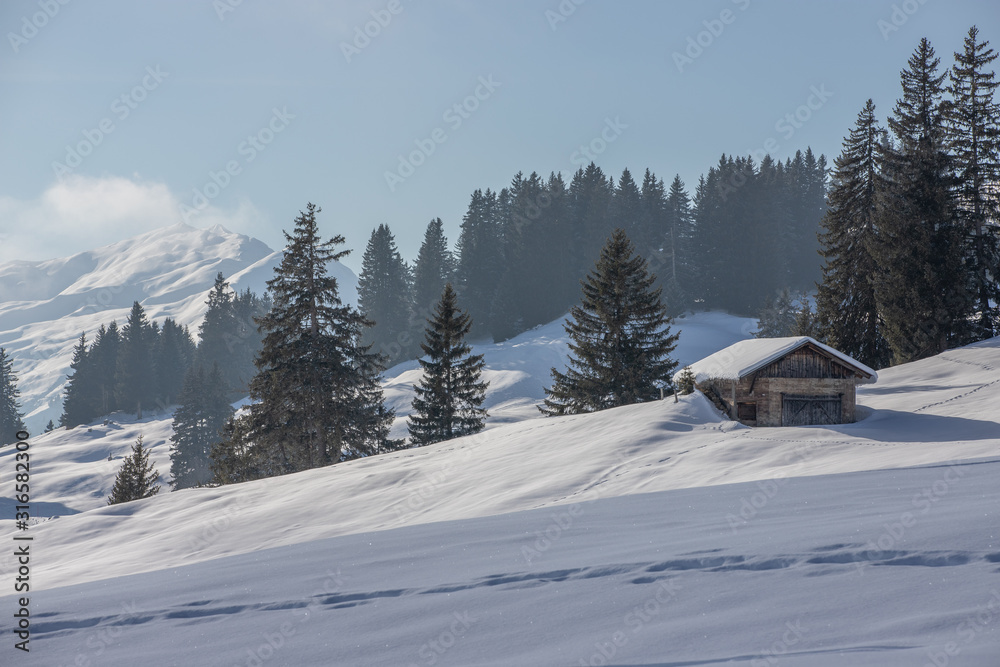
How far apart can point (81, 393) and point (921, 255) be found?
103925 mm

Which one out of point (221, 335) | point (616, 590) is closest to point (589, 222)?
point (221, 335)

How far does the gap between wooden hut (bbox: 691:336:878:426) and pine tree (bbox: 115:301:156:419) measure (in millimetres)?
92894

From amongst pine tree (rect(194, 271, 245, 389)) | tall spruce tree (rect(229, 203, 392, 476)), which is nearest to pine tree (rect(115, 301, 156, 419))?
pine tree (rect(194, 271, 245, 389))

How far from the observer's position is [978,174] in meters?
38.5

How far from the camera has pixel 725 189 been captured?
9300 centimetres

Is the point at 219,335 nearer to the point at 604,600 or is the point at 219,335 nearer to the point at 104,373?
the point at 104,373

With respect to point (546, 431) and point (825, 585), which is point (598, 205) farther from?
point (825, 585)

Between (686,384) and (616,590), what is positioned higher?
(686,384)

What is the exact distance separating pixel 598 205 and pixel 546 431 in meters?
70.0

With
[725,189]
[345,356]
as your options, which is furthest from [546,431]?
[725,189]

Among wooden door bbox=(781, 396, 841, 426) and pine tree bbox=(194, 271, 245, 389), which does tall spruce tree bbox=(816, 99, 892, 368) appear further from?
pine tree bbox=(194, 271, 245, 389)

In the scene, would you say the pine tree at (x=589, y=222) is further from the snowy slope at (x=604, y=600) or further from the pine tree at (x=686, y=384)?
the snowy slope at (x=604, y=600)

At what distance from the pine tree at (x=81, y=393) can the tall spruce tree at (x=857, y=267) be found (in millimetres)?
96028

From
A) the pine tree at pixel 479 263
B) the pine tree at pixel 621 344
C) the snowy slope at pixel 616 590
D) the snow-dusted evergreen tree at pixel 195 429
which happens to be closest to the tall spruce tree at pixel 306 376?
the pine tree at pixel 621 344
